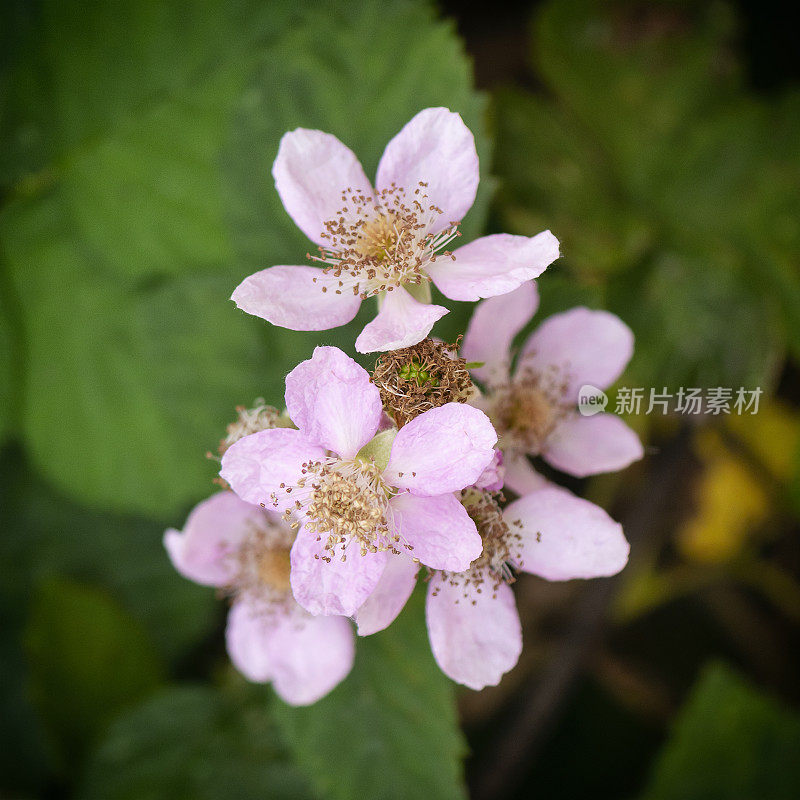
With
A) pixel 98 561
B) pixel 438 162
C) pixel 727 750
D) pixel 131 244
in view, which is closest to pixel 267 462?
pixel 438 162

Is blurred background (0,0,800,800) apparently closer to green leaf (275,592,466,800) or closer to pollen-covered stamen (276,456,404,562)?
green leaf (275,592,466,800)

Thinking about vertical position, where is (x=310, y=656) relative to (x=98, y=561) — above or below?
→ above

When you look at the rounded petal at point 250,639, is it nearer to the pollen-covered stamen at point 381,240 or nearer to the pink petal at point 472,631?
the pink petal at point 472,631

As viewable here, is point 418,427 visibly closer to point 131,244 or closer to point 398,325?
point 398,325

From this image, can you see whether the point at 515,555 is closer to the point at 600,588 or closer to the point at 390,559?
the point at 390,559

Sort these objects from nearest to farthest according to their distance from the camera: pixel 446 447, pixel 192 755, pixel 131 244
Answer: pixel 446 447 → pixel 131 244 → pixel 192 755
